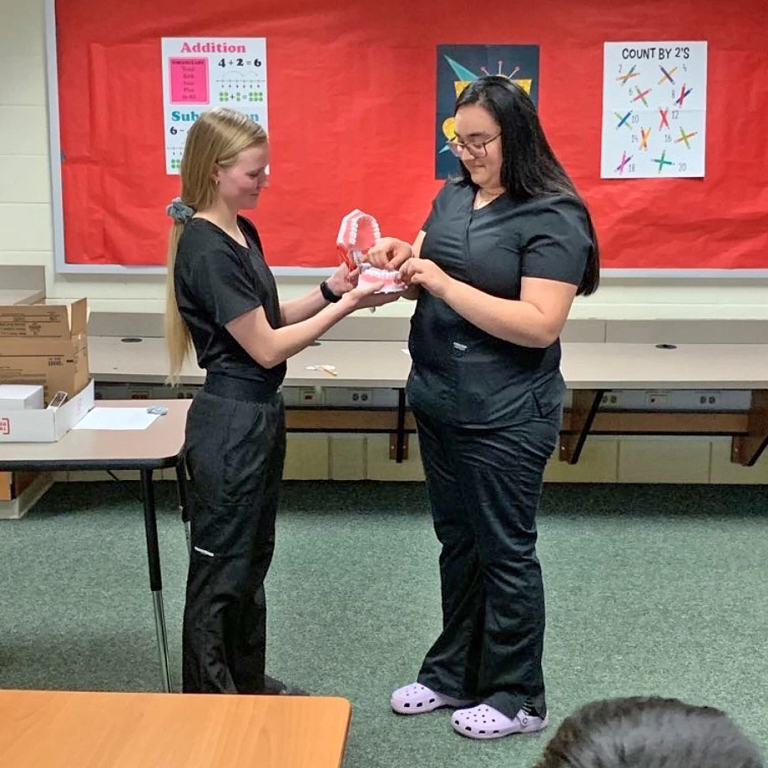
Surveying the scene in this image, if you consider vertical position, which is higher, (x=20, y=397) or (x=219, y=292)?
(x=219, y=292)

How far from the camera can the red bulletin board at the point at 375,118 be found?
369 cm

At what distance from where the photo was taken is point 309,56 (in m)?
3.73

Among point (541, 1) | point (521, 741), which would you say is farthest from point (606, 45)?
point (521, 741)

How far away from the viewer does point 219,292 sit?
1919 mm

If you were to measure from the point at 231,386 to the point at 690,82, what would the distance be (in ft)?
8.31

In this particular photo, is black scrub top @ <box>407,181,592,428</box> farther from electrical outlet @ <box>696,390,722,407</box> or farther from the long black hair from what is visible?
electrical outlet @ <box>696,390,722,407</box>

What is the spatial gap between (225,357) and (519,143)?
735 mm

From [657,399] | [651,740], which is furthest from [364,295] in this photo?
[657,399]

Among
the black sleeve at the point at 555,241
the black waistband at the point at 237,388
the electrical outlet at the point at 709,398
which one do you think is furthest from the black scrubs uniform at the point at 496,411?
the electrical outlet at the point at 709,398

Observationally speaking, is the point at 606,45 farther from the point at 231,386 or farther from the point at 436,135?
the point at 231,386

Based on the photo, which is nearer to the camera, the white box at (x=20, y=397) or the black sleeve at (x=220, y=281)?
the black sleeve at (x=220, y=281)

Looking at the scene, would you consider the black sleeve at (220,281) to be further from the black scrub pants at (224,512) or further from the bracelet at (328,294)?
the bracelet at (328,294)

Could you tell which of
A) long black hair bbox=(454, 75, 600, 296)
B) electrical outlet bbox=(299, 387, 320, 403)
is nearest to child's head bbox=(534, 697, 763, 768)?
long black hair bbox=(454, 75, 600, 296)

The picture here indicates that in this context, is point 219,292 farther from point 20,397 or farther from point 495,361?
point 20,397
